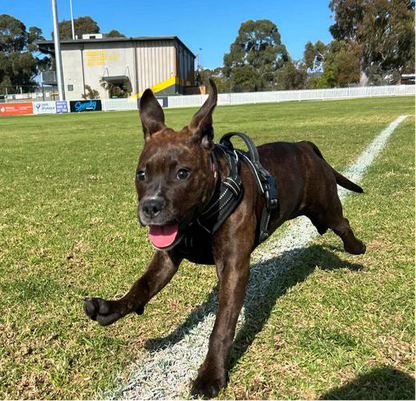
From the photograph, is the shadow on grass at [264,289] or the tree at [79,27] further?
the tree at [79,27]

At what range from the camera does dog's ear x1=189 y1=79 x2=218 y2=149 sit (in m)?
2.33

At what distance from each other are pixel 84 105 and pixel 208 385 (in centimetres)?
5054

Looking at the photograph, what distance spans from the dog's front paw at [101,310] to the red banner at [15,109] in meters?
50.7

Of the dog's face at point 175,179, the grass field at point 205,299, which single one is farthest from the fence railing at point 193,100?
the dog's face at point 175,179

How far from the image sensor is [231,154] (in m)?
2.62

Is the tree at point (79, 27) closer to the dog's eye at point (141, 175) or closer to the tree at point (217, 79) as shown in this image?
the tree at point (217, 79)

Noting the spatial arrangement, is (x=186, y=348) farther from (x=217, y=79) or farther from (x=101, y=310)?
(x=217, y=79)

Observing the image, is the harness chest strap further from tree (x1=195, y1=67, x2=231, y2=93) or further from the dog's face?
tree (x1=195, y1=67, x2=231, y2=93)

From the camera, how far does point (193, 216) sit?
2244 millimetres

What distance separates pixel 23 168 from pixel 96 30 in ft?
364

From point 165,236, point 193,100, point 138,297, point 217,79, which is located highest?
point 217,79

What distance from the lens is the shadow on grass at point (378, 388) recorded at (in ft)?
6.79

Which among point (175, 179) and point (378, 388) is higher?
point (175, 179)

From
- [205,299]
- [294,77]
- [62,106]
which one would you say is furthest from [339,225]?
[294,77]
